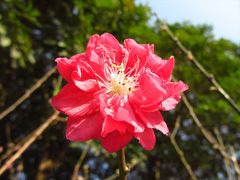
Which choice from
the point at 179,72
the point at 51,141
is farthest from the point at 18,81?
the point at 179,72

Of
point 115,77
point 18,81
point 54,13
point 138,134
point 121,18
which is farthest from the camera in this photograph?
point 18,81

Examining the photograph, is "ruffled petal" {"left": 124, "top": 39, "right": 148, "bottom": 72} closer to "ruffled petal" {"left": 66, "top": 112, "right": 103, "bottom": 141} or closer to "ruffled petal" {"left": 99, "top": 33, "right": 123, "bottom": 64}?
"ruffled petal" {"left": 99, "top": 33, "right": 123, "bottom": 64}

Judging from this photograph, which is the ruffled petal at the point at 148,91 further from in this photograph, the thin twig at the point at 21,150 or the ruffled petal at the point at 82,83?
the thin twig at the point at 21,150

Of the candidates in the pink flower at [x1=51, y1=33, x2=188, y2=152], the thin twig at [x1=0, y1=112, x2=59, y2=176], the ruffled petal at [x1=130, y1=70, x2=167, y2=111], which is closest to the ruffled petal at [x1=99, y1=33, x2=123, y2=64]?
the pink flower at [x1=51, y1=33, x2=188, y2=152]

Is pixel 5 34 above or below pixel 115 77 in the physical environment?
below

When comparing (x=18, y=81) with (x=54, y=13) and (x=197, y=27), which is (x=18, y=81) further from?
(x=197, y=27)

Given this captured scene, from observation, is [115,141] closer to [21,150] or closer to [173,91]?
[173,91]
